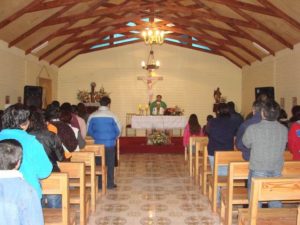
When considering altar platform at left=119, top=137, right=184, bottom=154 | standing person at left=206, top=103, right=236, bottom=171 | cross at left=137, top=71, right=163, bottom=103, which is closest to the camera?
standing person at left=206, top=103, right=236, bottom=171

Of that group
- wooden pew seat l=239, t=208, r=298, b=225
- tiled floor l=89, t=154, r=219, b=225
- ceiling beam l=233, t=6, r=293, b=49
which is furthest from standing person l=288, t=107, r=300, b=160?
ceiling beam l=233, t=6, r=293, b=49

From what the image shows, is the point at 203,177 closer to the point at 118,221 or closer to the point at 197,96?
the point at 118,221

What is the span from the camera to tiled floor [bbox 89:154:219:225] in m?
4.57

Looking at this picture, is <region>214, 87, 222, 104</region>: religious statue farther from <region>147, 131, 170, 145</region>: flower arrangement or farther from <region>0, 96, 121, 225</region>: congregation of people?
<region>0, 96, 121, 225</region>: congregation of people

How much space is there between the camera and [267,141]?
3543 mm

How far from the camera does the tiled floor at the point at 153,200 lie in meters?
4.57

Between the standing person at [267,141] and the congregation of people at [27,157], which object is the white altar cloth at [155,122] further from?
the standing person at [267,141]

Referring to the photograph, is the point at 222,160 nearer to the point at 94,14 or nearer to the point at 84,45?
the point at 94,14

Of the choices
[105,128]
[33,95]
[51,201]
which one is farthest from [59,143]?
[33,95]

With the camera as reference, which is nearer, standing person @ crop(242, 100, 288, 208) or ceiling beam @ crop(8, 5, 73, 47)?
standing person @ crop(242, 100, 288, 208)

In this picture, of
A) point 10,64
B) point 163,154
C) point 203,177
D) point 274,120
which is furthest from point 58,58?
point 274,120

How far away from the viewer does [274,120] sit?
352cm

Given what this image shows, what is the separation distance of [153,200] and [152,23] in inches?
279

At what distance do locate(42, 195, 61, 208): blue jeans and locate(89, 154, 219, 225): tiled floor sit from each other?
2.87 feet
